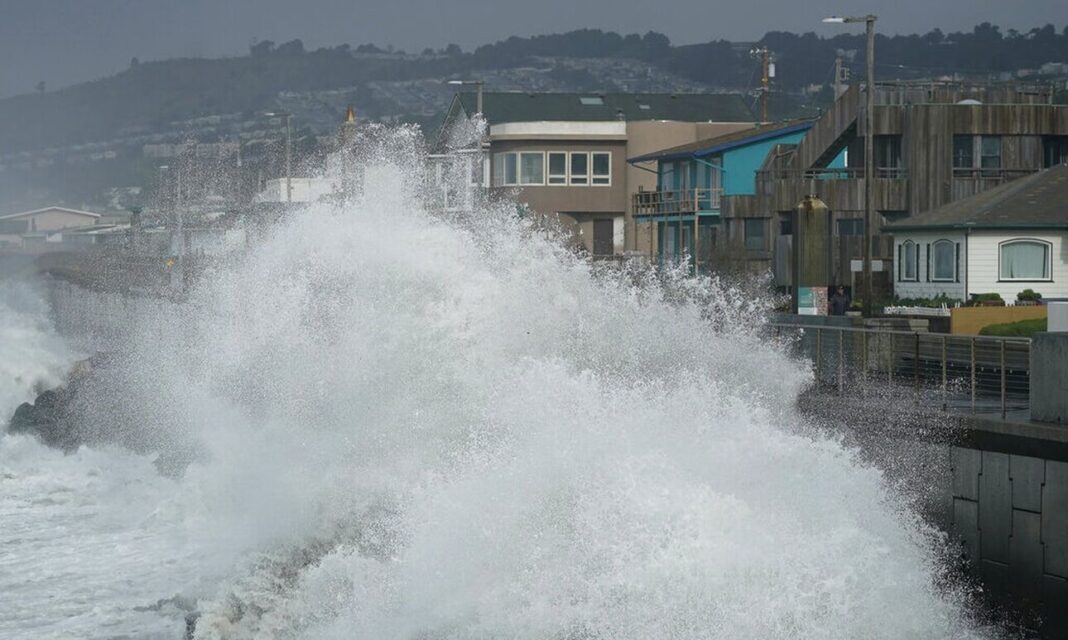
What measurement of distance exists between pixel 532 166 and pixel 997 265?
27760mm

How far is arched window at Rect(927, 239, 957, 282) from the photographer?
3203cm

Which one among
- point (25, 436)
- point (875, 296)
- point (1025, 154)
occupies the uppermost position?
point (1025, 154)

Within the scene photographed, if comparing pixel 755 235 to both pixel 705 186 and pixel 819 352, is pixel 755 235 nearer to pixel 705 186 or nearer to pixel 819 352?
pixel 705 186

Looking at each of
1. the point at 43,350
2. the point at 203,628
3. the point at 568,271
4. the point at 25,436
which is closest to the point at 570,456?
the point at 203,628

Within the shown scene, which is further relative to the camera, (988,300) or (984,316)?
(988,300)

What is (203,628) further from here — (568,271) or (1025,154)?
(1025,154)

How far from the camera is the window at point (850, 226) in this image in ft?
134

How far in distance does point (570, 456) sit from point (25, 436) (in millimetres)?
21861

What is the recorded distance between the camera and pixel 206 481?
2127 cm

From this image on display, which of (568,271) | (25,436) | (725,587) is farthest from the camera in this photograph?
(25,436)

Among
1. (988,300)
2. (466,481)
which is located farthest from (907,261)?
(466,481)

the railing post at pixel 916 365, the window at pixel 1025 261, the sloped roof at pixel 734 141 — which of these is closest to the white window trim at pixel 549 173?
the sloped roof at pixel 734 141

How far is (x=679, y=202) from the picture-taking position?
5106 centimetres

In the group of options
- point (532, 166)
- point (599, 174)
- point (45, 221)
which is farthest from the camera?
point (45, 221)
